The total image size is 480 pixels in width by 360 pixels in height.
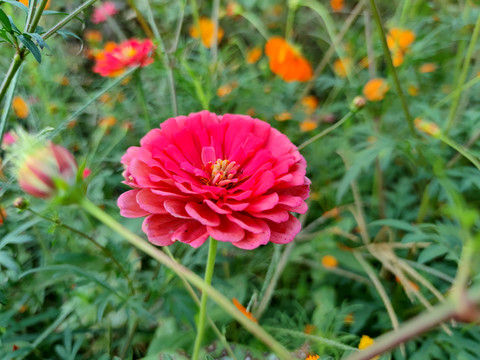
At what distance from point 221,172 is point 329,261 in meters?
0.43

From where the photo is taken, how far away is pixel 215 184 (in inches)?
17.2

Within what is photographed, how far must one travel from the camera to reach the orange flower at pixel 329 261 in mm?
771

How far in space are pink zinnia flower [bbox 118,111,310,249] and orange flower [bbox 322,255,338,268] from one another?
406 millimetres

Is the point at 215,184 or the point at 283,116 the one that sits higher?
the point at 215,184

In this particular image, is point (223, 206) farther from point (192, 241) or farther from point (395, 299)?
point (395, 299)

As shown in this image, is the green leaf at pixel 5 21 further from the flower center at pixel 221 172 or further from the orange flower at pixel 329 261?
the orange flower at pixel 329 261

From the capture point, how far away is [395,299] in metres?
0.66

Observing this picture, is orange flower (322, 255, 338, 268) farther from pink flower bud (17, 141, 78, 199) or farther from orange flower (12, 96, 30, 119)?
orange flower (12, 96, 30, 119)

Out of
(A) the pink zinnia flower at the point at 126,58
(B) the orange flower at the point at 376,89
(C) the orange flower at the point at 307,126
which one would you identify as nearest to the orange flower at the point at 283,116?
(C) the orange flower at the point at 307,126

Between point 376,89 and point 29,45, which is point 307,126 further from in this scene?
point 29,45

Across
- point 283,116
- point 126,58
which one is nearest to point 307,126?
point 283,116

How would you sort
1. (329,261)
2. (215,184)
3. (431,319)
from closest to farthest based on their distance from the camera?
1. (431,319)
2. (215,184)
3. (329,261)

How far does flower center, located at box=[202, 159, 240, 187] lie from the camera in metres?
0.43

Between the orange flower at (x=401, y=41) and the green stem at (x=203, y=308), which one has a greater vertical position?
the green stem at (x=203, y=308)
